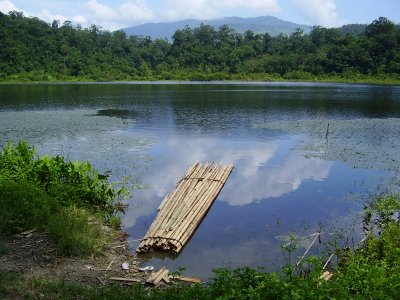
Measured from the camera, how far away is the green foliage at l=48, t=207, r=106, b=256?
8.88 m

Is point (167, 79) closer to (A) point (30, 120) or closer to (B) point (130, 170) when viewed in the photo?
(A) point (30, 120)

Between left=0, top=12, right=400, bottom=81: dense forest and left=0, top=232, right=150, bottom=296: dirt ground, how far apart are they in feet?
309

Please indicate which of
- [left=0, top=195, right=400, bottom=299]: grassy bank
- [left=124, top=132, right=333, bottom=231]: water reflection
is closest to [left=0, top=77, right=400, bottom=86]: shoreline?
[left=124, top=132, right=333, bottom=231]: water reflection

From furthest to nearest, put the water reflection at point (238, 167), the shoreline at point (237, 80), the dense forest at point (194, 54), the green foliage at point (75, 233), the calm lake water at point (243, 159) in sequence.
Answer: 1. the dense forest at point (194, 54)
2. the shoreline at point (237, 80)
3. the water reflection at point (238, 167)
4. the calm lake water at point (243, 159)
5. the green foliage at point (75, 233)

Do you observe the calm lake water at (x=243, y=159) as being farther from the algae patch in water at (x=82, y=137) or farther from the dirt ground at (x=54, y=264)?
the dirt ground at (x=54, y=264)

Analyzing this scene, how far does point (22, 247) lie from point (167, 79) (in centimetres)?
10951

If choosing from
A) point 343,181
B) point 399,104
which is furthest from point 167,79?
point 343,181

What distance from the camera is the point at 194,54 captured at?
125438 millimetres

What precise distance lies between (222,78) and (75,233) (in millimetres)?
106109

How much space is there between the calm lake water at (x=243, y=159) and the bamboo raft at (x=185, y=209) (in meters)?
0.33

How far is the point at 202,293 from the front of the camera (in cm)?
606

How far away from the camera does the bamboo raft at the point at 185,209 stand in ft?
33.3

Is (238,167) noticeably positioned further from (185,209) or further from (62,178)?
(62,178)

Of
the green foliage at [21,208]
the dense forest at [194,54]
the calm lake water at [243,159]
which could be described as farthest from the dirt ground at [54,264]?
the dense forest at [194,54]
